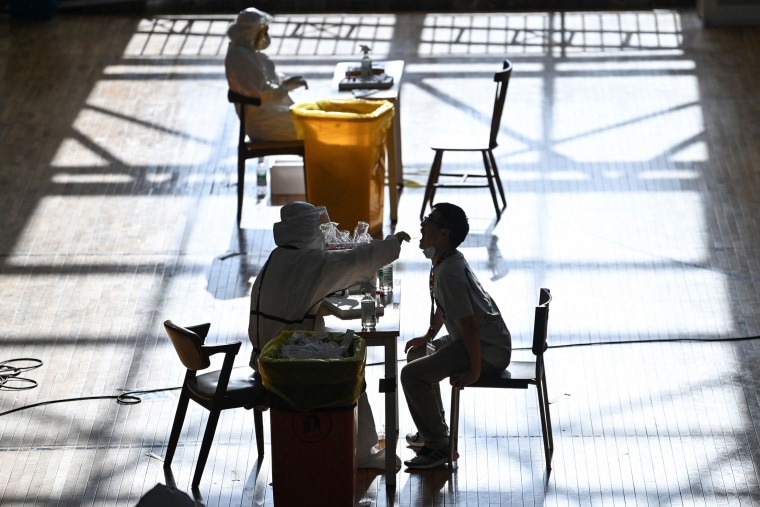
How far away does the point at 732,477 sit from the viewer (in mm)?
5438

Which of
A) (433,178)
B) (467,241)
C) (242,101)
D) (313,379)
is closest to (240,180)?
(242,101)

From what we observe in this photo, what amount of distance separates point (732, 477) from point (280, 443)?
6.35ft

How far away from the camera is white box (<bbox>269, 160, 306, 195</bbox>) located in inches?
357

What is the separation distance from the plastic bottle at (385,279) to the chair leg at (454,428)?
1.79ft

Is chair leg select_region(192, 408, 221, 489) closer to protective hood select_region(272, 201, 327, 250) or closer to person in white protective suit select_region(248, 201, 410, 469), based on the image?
person in white protective suit select_region(248, 201, 410, 469)

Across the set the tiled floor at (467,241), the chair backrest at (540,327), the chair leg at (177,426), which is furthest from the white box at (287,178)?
the chair backrest at (540,327)

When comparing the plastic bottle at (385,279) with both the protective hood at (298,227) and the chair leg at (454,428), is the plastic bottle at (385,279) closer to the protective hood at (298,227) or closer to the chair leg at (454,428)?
the protective hood at (298,227)

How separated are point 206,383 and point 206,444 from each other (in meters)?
0.25

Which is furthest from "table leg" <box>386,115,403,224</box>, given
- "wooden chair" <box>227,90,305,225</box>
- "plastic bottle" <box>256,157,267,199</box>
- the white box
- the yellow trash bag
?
the yellow trash bag

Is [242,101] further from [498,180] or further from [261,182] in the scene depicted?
[498,180]

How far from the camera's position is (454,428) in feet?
18.0

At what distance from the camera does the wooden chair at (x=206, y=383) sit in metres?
5.18

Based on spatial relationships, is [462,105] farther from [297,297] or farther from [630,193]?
[297,297]

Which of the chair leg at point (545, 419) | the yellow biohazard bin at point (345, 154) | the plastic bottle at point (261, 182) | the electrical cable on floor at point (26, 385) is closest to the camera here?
the chair leg at point (545, 419)
